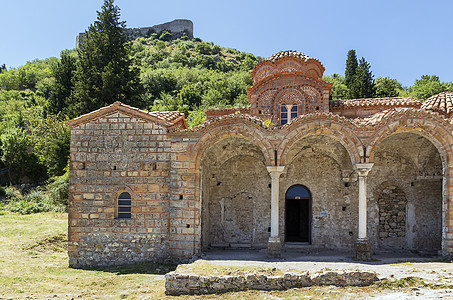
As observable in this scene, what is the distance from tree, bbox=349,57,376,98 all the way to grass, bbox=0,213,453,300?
2865 centimetres

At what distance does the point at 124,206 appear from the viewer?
40.1 feet

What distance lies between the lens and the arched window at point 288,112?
15672mm

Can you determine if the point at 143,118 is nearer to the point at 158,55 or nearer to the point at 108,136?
the point at 108,136

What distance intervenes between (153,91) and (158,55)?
2827cm

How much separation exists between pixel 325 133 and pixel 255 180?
4150 mm

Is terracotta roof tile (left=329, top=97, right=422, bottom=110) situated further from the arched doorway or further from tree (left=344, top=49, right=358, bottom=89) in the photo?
tree (left=344, top=49, right=358, bottom=89)

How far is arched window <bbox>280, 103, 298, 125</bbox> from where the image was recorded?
15.7m

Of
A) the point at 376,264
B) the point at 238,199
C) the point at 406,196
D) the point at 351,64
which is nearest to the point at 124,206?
the point at 238,199

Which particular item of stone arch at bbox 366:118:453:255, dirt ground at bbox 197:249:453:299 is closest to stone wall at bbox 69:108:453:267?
stone arch at bbox 366:118:453:255

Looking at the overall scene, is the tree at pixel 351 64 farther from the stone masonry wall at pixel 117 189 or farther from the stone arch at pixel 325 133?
the stone masonry wall at pixel 117 189

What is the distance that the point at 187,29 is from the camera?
101375 millimetres

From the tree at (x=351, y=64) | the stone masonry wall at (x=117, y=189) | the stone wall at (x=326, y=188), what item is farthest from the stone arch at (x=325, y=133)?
the tree at (x=351, y=64)

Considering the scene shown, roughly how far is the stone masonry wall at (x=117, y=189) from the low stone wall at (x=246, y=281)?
291 cm

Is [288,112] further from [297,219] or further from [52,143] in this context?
[52,143]
